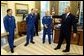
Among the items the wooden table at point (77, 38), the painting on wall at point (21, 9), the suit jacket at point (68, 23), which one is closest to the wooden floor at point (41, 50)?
the wooden table at point (77, 38)

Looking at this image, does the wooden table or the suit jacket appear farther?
the wooden table

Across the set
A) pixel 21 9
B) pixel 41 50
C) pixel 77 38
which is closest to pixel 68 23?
pixel 41 50

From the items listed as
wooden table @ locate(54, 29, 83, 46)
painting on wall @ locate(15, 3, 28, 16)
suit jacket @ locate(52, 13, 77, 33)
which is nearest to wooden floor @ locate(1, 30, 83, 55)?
wooden table @ locate(54, 29, 83, 46)

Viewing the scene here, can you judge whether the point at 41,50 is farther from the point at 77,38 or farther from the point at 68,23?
the point at 77,38

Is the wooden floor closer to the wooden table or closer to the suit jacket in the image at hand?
the wooden table

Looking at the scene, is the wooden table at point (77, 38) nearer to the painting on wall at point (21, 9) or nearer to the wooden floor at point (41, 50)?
the wooden floor at point (41, 50)

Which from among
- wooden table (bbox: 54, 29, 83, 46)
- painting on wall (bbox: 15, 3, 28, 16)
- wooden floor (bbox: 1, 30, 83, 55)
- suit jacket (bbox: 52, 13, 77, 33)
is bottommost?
wooden floor (bbox: 1, 30, 83, 55)

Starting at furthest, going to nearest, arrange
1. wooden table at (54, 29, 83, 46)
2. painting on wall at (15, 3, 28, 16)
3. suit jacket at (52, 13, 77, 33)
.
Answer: painting on wall at (15, 3, 28, 16) < wooden table at (54, 29, 83, 46) < suit jacket at (52, 13, 77, 33)

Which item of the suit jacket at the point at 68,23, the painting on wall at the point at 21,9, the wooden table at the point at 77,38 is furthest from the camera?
the painting on wall at the point at 21,9

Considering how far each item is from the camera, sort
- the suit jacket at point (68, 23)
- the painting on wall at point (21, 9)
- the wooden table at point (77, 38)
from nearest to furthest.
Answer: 1. the suit jacket at point (68, 23)
2. the wooden table at point (77, 38)
3. the painting on wall at point (21, 9)

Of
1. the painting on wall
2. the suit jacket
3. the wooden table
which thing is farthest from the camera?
the painting on wall

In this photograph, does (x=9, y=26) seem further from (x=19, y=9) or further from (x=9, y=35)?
(x=19, y=9)

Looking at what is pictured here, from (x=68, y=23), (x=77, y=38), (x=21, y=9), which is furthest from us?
(x=21, y=9)

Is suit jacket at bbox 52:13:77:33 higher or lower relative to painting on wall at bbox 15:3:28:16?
lower
